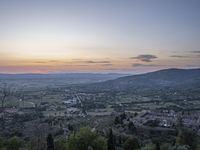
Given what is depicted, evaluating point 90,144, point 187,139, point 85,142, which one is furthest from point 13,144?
point 187,139

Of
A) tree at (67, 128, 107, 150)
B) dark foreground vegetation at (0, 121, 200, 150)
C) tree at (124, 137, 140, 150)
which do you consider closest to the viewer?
dark foreground vegetation at (0, 121, 200, 150)

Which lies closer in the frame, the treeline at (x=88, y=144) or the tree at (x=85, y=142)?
the treeline at (x=88, y=144)

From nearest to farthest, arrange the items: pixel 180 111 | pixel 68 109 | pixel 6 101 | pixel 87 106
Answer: pixel 180 111, pixel 68 109, pixel 87 106, pixel 6 101

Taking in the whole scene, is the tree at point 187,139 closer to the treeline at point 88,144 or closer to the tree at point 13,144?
the treeline at point 88,144

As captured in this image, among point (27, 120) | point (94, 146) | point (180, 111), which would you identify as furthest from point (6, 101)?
point (94, 146)

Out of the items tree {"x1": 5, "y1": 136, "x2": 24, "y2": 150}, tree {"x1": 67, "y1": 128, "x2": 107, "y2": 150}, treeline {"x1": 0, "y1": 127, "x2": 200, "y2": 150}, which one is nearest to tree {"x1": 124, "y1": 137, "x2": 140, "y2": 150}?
treeline {"x1": 0, "y1": 127, "x2": 200, "y2": 150}

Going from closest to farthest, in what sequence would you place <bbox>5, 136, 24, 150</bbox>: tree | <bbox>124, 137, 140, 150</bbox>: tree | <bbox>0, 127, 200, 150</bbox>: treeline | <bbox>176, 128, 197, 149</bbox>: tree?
1. <bbox>0, 127, 200, 150</bbox>: treeline
2. <bbox>124, 137, 140, 150</bbox>: tree
3. <bbox>5, 136, 24, 150</bbox>: tree
4. <bbox>176, 128, 197, 149</bbox>: tree

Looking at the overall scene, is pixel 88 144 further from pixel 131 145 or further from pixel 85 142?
pixel 131 145

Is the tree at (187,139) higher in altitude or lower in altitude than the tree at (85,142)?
lower

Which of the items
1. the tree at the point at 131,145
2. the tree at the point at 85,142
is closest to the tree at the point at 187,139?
the tree at the point at 131,145

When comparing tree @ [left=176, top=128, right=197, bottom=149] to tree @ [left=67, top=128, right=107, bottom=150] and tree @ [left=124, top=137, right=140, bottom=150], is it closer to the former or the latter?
tree @ [left=124, top=137, right=140, bottom=150]

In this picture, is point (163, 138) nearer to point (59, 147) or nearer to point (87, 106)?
point (59, 147)
